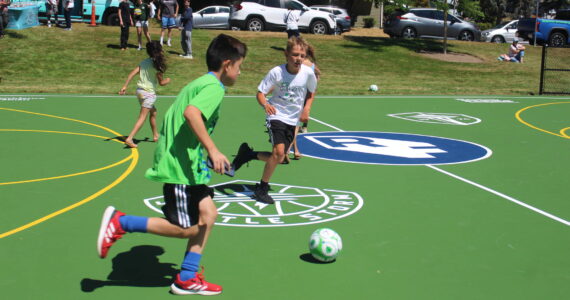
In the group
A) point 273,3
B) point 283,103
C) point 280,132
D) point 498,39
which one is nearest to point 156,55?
point 283,103

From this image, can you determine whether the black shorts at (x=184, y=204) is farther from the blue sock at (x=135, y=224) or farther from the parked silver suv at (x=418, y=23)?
the parked silver suv at (x=418, y=23)

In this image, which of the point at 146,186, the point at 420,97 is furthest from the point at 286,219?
the point at 420,97

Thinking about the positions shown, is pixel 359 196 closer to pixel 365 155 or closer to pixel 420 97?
pixel 365 155

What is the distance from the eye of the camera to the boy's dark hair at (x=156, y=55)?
10594mm

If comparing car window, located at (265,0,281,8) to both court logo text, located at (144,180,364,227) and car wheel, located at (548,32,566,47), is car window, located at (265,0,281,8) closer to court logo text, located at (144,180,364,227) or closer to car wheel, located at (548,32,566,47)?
Result: car wheel, located at (548,32,566,47)

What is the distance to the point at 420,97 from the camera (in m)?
19.8

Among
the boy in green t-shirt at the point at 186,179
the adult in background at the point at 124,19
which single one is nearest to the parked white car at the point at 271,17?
the adult in background at the point at 124,19

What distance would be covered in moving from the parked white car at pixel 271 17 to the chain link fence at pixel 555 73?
10.5 metres

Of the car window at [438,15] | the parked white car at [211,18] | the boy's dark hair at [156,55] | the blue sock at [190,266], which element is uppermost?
the car window at [438,15]

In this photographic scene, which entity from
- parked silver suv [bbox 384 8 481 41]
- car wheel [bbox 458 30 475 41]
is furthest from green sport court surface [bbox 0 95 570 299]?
car wheel [bbox 458 30 475 41]

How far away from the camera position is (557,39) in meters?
34.6

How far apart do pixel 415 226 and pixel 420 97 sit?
13.3 m

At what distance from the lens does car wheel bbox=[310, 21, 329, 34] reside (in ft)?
107

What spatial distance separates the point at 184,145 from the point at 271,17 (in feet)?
91.1
